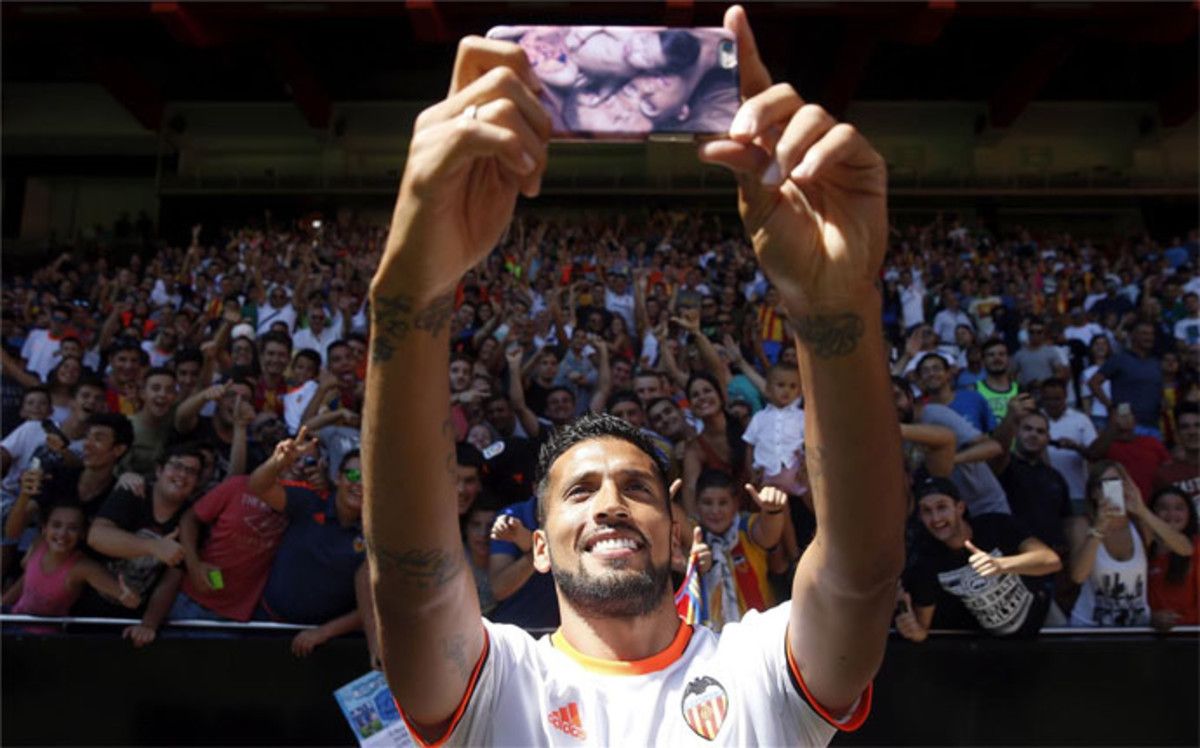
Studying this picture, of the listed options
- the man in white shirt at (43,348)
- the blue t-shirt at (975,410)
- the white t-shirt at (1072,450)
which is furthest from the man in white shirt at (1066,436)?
the man in white shirt at (43,348)

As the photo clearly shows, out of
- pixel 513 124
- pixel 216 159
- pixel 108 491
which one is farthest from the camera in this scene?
pixel 216 159

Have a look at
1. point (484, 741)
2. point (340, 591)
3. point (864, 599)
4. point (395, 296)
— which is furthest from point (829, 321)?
point (340, 591)

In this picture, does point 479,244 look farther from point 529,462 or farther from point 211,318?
point 211,318

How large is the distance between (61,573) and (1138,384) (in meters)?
7.21

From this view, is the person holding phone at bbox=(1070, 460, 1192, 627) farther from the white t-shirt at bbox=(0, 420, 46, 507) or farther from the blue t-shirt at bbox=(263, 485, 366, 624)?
the white t-shirt at bbox=(0, 420, 46, 507)

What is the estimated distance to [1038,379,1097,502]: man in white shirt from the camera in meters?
5.89

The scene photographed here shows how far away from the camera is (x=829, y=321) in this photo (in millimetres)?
1627

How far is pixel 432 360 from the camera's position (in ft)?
5.46

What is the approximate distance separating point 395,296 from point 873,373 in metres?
0.81

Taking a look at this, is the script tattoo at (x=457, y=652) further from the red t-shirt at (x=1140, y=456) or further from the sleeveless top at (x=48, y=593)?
the red t-shirt at (x=1140, y=456)

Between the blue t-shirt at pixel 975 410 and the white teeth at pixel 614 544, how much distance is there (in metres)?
4.35

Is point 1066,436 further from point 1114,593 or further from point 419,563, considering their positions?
point 419,563

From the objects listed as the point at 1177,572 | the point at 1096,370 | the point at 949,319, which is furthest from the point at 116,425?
the point at 949,319

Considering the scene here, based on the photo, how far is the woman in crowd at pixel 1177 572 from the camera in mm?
4703
